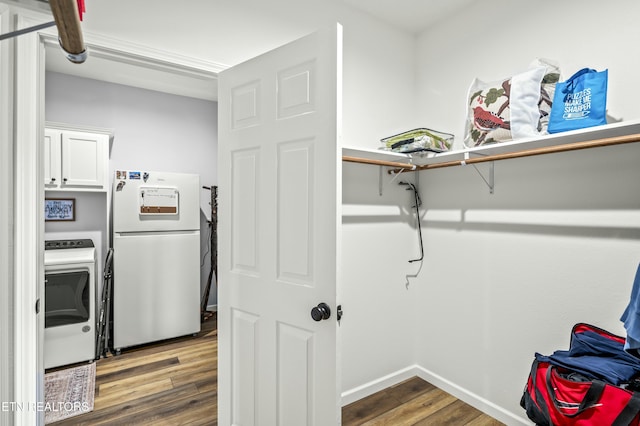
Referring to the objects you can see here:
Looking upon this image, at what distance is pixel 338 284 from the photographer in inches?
57.0

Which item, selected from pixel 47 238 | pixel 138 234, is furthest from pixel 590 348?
pixel 47 238

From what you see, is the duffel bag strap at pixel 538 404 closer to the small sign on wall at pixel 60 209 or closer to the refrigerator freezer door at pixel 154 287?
the refrigerator freezer door at pixel 154 287

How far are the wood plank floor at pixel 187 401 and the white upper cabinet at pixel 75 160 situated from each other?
1595mm

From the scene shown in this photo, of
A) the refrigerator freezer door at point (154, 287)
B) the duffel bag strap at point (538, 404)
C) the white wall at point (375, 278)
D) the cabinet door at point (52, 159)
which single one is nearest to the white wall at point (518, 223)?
the white wall at point (375, 278)

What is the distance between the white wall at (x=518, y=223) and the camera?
1686mm

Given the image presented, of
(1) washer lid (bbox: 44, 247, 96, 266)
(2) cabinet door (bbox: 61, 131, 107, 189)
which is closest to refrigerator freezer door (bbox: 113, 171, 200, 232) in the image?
(2) cabinet door (bbox: 61, 131, 107, 189)

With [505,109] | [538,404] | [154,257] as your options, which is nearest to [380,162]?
[505,109]

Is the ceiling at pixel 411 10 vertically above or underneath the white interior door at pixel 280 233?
above

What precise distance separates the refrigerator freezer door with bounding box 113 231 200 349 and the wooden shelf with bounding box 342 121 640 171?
7.46 ft

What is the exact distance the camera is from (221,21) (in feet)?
6.09

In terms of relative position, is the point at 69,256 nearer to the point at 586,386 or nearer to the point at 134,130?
the point at 134,130

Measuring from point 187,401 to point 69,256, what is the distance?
67.6 inches

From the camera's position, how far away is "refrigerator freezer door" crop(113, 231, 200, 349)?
328cm

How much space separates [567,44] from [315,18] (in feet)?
4.58
